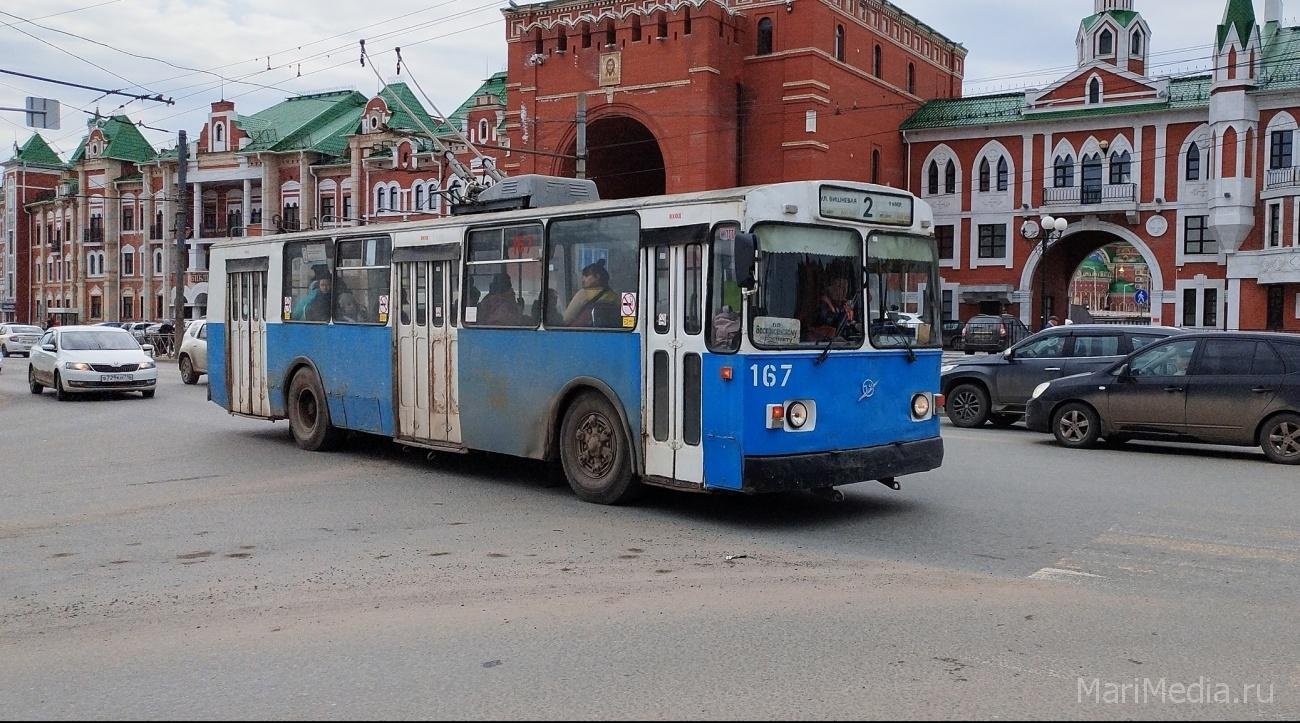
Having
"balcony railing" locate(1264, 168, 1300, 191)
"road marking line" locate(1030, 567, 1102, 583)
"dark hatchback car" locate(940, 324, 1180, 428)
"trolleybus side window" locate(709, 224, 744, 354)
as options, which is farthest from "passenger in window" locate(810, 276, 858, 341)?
"balcony railing" locate(1264, 168, 1300, 191)

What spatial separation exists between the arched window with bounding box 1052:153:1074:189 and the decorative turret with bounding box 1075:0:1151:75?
17.7 ft

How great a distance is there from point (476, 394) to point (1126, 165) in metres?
46.1

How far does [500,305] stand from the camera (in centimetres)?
1142

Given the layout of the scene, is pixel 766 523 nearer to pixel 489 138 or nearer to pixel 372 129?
pixel 489 138

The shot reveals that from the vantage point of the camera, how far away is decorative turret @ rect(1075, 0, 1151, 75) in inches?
2143

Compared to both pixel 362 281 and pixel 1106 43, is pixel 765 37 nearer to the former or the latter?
pixel 1106 43

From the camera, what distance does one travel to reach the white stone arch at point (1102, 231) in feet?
163

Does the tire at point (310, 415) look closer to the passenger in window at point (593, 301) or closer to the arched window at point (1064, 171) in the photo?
the passenger in window at point (593, 301)

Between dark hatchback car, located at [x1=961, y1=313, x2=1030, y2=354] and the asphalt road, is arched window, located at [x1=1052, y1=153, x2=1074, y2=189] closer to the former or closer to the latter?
dark hatchback car, located at [x1=961, y1=313, x2=1030, y2=354]

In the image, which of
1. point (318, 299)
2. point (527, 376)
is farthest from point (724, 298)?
point (318, 299)

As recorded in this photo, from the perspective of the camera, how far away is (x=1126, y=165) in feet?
166

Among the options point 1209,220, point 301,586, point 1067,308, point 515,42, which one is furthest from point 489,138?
point 301,586

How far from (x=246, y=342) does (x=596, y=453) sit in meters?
7.55

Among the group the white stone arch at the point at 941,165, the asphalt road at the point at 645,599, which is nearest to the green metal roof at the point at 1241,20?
the white stone arch at the point at 941,165
